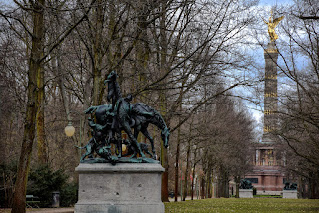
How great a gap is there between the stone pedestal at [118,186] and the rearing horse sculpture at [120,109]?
67 cm

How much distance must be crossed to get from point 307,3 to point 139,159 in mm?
13373

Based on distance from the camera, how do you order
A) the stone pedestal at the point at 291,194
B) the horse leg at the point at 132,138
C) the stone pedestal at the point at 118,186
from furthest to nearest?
1. the stone pedestal at the point at 291,194
2. the horse leg at the point at 132,138
3. the stone pedestal at the point at 118,186

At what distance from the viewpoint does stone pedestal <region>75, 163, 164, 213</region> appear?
11141 mm

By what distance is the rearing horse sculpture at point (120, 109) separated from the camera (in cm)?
1187

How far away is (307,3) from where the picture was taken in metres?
21.1

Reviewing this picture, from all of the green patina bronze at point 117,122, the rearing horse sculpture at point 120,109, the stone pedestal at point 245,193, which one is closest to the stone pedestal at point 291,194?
the stone pedestal at point 245,193

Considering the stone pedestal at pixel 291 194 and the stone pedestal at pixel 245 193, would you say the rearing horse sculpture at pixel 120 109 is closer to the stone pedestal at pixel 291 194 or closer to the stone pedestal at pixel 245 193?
the stone pedestal at pixel 291 194

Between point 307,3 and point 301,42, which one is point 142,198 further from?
point 301,42

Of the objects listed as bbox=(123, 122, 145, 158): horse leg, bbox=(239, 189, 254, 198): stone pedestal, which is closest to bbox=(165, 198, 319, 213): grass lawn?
bbox=(123, 122, 145, 158): horse leg

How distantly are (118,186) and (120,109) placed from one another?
1.96 metres

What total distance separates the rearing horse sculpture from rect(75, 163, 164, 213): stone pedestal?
2.20 feet

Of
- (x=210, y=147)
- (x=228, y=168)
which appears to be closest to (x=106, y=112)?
(x=210, y=147)

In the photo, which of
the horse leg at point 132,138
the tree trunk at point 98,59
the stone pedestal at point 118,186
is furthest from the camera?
the tree trunk at point 98,59

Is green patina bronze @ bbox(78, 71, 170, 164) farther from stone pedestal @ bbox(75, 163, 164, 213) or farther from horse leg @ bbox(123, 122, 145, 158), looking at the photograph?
stone pedestal @ bbox(75, 163, 164, 213)
